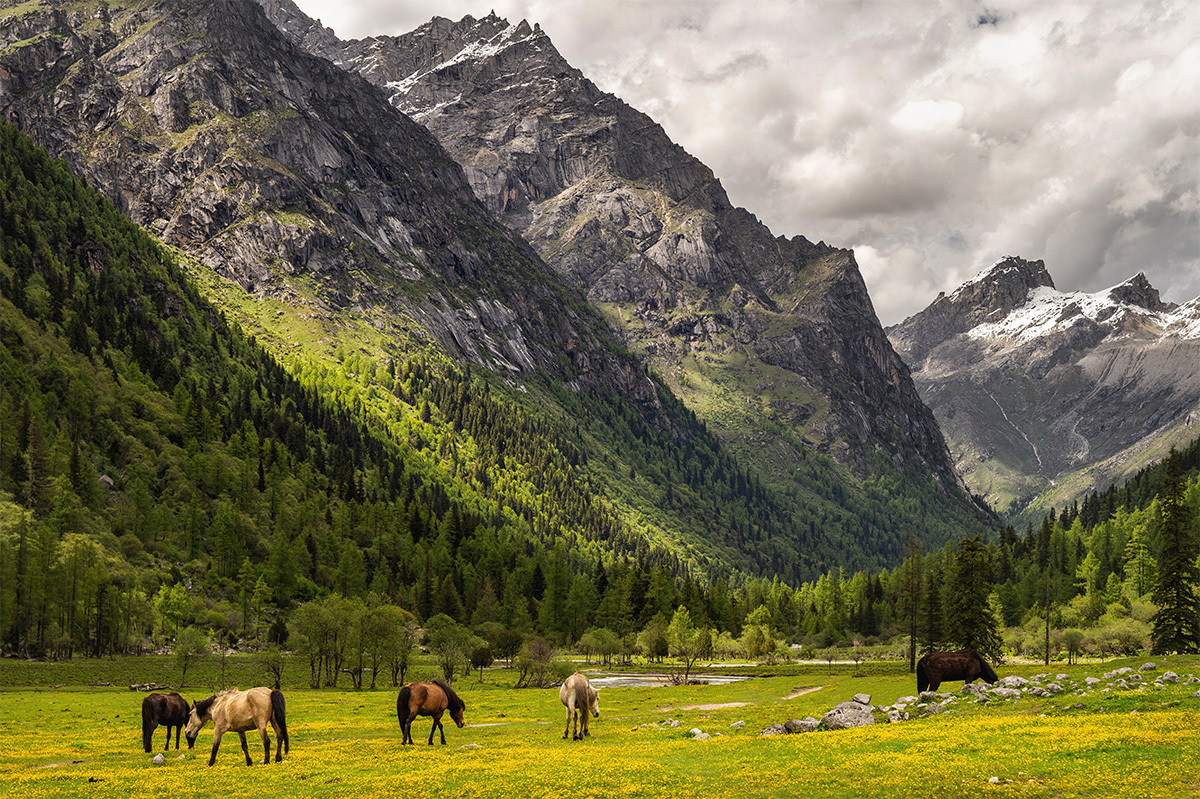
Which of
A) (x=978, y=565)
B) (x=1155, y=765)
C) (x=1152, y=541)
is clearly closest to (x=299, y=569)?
(x=978, y=565)

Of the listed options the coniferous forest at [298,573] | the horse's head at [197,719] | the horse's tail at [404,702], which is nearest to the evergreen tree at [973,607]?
the coniferous forest at [298,573]

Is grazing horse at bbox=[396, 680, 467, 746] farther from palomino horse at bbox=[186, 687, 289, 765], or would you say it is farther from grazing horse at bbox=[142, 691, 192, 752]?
grazing horse at bbox=[142, 691, 192, 752]

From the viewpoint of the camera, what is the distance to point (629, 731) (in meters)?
42.8

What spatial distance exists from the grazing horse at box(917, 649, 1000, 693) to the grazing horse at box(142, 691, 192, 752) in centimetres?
4618

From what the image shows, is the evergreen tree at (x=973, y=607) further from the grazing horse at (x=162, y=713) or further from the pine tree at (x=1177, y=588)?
the grazing horse at (x=162, y=713)

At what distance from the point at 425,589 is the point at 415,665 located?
170ft

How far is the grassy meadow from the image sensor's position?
23.2 m

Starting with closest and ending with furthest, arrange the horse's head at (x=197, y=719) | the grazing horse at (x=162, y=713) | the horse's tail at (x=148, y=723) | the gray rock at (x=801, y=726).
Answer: the horse's head at (x=197, y=719) → the gray rock at (x=801, y=726) → the horse's tail at (x=148, y=723) → the grazing horse at (x=162, y=713)

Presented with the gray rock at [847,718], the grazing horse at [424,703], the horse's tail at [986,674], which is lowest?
the gray rock at [847,718]

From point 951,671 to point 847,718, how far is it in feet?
48.2

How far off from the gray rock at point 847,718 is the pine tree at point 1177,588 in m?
57.5

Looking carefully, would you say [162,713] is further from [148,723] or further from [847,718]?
[847,718]

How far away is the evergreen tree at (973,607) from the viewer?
8912cm

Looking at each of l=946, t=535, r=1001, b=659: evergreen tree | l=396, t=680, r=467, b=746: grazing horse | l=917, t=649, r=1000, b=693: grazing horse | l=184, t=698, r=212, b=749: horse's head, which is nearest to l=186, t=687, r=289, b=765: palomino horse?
l=184, t=698, r=212, b=749: horse's head
